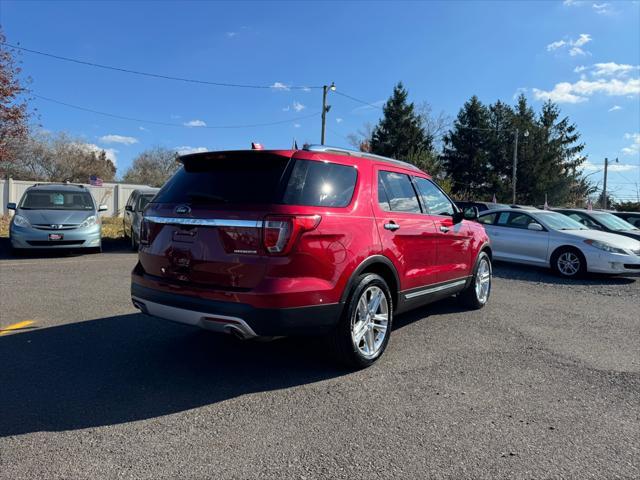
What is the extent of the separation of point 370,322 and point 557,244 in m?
7.40

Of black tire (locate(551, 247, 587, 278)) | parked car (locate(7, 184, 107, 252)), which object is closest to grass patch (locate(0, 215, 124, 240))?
parked car (locate(7, 184, 107, 252))

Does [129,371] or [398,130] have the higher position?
[398,130]

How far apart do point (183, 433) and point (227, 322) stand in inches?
30.8

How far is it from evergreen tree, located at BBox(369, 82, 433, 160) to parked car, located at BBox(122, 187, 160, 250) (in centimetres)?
3292

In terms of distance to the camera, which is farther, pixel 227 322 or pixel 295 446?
pixel 227 322

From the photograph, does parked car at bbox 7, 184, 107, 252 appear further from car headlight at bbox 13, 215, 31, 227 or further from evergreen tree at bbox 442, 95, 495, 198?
evergreen tree at bbox 442, 95, 495, 198

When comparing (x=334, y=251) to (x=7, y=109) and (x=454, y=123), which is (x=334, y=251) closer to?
(x=7, y=109)

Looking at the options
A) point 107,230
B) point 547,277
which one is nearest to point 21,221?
point 107,230

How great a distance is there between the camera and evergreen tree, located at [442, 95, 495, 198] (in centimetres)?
4719

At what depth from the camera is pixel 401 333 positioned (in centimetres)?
521

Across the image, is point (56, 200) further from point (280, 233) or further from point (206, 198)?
point (280, 233)

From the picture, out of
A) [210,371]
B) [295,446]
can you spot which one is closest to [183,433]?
[295,446]

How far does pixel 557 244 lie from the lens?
388 inches

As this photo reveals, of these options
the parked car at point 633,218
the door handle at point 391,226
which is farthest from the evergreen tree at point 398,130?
the door handle at point 391,226
